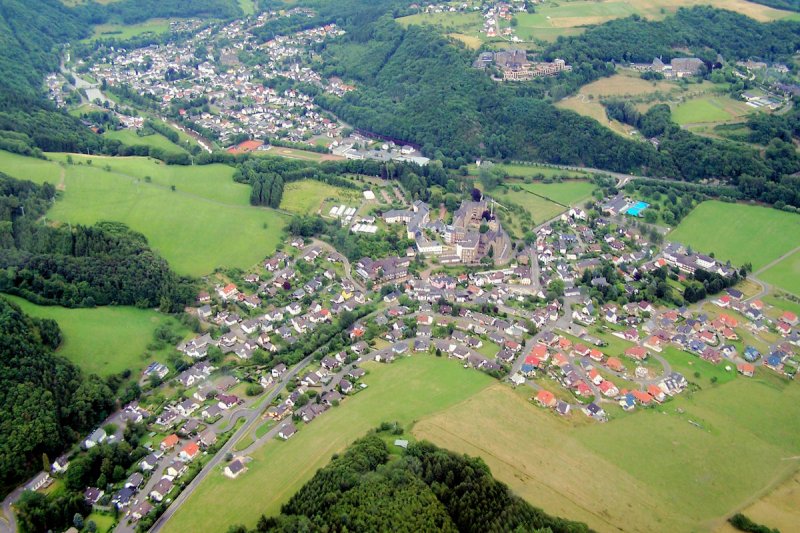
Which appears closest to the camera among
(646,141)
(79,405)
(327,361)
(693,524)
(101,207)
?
(693,524)

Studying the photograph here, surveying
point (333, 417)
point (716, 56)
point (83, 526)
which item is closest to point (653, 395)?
point (333, 417)

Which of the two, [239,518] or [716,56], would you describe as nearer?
[239,518]

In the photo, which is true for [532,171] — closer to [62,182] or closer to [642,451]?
[642,451]

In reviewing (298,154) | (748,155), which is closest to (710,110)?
(748,155)

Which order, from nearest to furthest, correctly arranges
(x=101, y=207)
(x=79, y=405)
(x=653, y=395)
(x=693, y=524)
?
(x=693, y=524) → (x=79, y=405) → (x=653, y=395) → (x=101, y=207)

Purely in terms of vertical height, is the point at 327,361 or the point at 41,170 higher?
the point at 41,170

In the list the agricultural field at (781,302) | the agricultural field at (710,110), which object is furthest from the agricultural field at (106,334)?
the agricultural field at (710,110)

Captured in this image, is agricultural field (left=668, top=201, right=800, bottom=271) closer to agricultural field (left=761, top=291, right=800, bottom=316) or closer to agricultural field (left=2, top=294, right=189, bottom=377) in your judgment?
agricultural field (left=761, top=291, right=800, bottom=316)

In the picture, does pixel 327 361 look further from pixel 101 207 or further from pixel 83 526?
pixel 101 207
